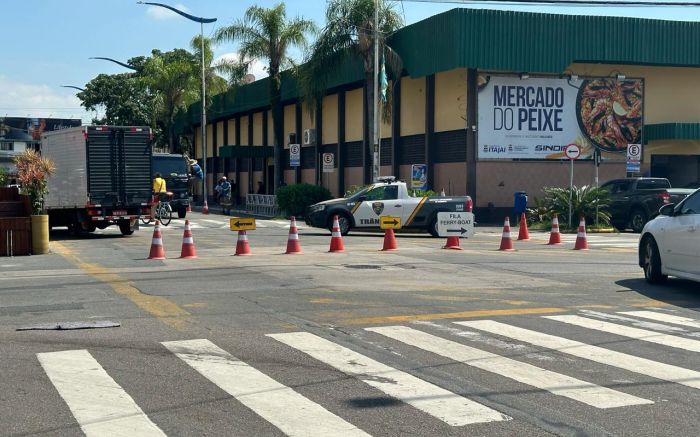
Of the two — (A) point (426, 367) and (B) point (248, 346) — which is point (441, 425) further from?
(B) point (248, 346)

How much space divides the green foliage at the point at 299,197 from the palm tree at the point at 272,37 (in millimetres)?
6379

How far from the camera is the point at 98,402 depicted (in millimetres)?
6617

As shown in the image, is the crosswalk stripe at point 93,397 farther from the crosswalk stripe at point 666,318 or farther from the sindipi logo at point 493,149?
the sindipi logo at point 493,149

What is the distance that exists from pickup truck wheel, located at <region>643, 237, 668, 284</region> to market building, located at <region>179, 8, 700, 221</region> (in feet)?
67.8

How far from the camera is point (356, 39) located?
127ft

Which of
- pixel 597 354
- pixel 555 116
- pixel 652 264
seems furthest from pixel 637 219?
pixel 597 354

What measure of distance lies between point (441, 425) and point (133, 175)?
69.7ft

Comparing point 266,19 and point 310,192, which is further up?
point 266,19

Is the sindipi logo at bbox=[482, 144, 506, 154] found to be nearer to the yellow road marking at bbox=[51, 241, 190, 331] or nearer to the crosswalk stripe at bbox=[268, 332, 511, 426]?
the yellow road marking at bbox=[51, 241, 190, 331]

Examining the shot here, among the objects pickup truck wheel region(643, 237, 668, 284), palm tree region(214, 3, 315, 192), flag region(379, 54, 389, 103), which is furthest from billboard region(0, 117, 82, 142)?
pickup truck wheel region(643, 237, 668, 284)

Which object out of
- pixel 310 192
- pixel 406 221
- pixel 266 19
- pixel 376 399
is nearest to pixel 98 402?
pixel 376 399

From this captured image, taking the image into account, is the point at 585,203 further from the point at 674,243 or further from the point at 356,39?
the point at 674,243

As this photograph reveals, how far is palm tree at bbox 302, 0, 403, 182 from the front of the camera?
38062 millimetres

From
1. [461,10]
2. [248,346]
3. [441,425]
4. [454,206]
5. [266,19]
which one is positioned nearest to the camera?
[441,425]
